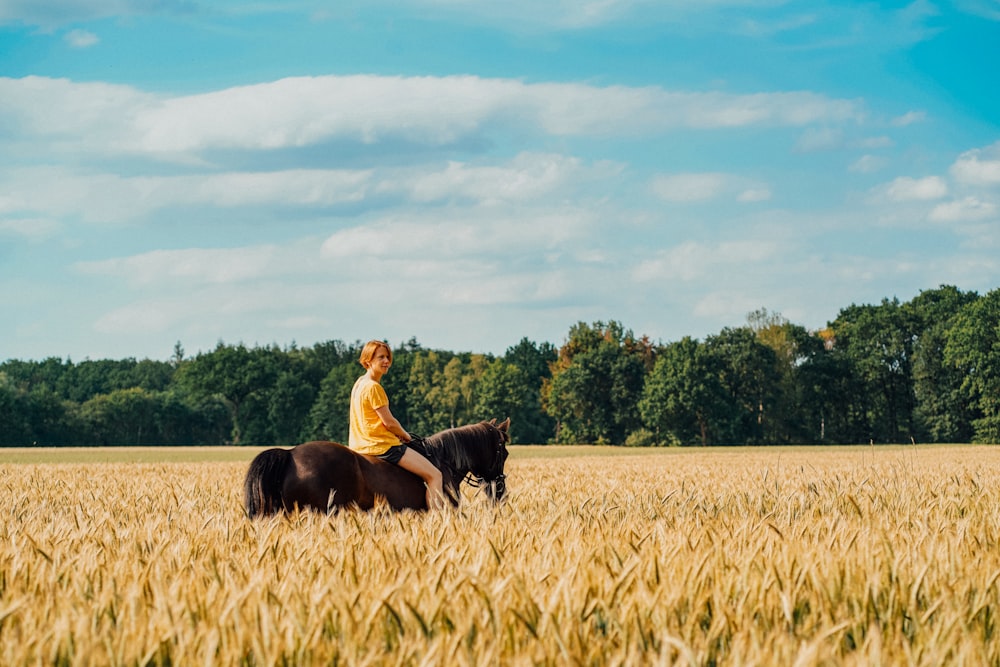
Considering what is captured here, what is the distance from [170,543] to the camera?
573cm

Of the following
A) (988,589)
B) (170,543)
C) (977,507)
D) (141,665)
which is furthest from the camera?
(977,507)

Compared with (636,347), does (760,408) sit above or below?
below

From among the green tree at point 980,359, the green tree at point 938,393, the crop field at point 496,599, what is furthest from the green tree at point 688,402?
the crop field at point 496,599

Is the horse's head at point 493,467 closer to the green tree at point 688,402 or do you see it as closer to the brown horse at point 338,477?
the brown horse at point 338,477

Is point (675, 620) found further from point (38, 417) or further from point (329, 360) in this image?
point (329, 360)

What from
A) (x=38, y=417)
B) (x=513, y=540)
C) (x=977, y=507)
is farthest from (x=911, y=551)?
(x=38, y=417)

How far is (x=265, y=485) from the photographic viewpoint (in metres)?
8.33

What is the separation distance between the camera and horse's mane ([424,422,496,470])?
9953mm

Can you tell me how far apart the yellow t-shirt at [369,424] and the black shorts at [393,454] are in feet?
0.11

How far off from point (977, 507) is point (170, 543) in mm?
7378

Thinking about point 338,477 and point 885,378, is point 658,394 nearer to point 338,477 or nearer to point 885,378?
point 885,378

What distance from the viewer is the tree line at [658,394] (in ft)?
288

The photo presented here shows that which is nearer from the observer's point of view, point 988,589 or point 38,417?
point 988,589

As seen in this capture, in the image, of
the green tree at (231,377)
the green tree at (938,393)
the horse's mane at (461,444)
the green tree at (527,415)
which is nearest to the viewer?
the horse's mane at (461,444)
